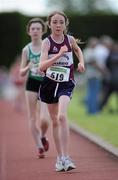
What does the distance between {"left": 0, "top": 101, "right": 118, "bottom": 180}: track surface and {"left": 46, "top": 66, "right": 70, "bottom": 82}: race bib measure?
1.22 meters

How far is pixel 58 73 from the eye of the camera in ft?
34.8

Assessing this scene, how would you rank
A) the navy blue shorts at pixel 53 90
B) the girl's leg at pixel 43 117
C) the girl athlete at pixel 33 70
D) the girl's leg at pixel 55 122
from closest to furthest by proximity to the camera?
the navy blue shorts at pixel 53 90 < the girl's leg at pixel 55 122 < the girl's leg at pixel 43 117 < the girl athlete at pixel 33 70

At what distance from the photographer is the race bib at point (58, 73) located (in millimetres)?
10602

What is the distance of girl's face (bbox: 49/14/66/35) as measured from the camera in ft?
34.7

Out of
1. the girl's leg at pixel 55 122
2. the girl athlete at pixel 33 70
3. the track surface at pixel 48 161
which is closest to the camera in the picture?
the track surface at pixel 48 161

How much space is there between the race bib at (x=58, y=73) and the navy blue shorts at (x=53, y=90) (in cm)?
6

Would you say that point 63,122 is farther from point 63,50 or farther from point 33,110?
point 33,110

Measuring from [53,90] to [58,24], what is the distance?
34.5 inches

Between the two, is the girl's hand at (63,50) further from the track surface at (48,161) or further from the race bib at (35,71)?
the race bib at (35,71)

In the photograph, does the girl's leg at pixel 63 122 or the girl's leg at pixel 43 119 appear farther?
the girl's leg at pixel 43 119

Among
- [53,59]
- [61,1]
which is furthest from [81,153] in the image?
[61,1]

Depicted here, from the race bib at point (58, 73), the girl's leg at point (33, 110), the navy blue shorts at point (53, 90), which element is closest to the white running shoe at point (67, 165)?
the navy blue shorts at point (53, 90)

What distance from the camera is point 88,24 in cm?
4441

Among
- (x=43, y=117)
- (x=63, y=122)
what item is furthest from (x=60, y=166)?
(x=43, y=117)
